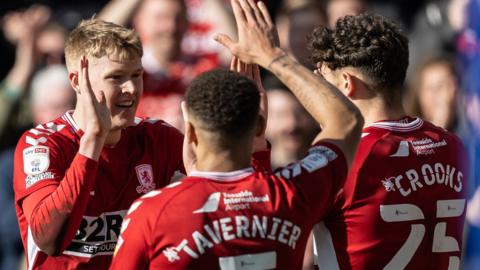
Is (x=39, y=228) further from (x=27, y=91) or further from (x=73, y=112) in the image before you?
(x=27, y=91)

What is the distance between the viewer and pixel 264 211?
15.2ft

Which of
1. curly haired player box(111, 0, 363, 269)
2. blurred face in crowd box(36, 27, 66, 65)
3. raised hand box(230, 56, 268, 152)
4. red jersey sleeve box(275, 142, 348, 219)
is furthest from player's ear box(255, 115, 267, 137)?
blurred face in crowd box(36, 27, 66, 65)

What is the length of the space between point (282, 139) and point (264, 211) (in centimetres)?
491

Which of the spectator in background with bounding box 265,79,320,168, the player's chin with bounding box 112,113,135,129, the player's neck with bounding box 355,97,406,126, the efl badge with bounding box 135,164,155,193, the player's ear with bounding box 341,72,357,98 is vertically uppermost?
the player's ear with bounding box 341,72,357,98

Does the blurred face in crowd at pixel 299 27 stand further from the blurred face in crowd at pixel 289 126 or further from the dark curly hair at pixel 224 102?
the dark curly hair at pixel 224 102

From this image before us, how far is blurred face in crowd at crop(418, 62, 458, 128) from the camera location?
9.54m

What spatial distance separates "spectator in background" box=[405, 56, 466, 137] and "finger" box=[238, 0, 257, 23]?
4681 mm

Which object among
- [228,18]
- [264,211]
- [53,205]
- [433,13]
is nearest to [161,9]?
[228,18]

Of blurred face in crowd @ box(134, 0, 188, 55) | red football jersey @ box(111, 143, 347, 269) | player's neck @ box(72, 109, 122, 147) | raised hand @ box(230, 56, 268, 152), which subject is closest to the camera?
red football jersey @ box(111, 143, 347, 269)

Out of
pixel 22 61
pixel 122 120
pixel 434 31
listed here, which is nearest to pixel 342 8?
pixel 434 31

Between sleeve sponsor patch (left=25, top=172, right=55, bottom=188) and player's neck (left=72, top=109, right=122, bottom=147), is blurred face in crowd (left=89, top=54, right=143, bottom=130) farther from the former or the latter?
sleeve sponsor patch (left=25, top=172, right=55, bottom=188)

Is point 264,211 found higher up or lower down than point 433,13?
higher up

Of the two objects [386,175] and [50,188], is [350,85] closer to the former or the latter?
[386,175]

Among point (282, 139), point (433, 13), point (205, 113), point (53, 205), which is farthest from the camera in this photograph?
point (433, 13)
